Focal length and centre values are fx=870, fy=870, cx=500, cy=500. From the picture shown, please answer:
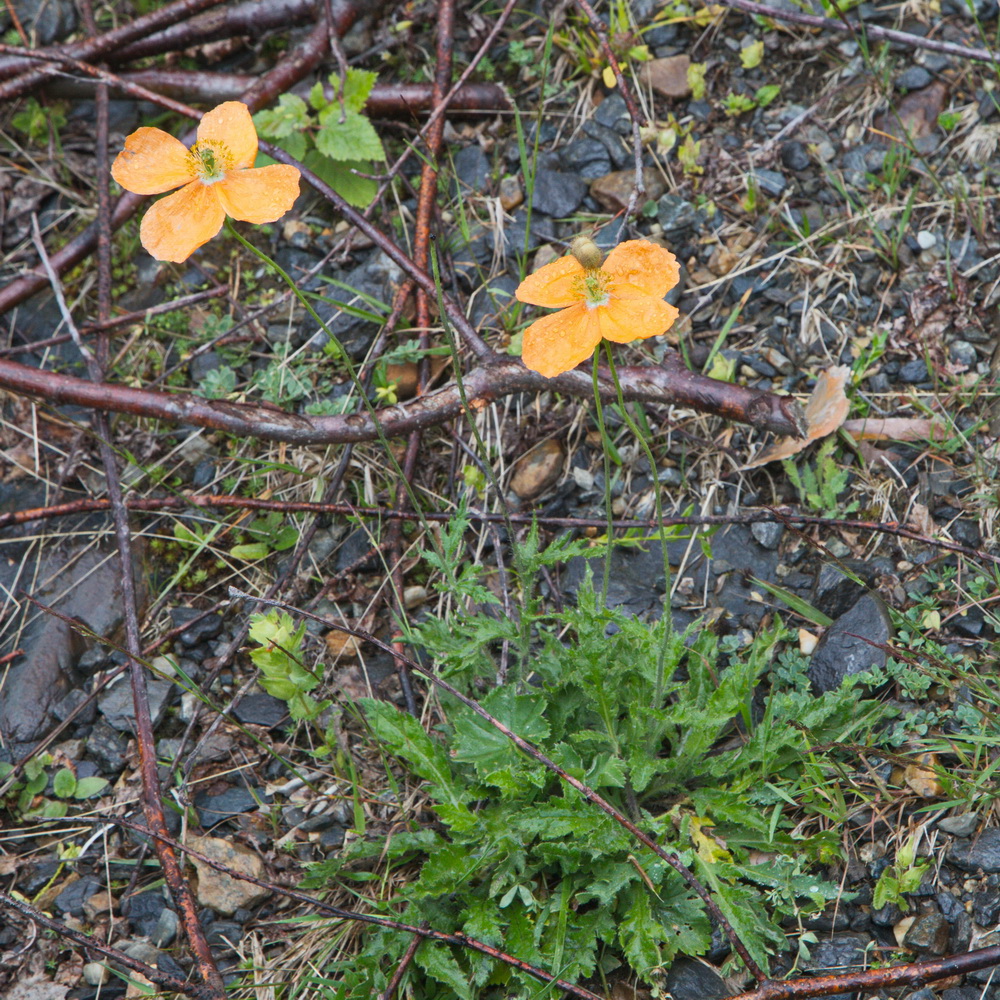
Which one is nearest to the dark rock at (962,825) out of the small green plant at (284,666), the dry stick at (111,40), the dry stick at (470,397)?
the dry stick at (470,397)

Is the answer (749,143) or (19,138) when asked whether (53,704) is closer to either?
(19,138)

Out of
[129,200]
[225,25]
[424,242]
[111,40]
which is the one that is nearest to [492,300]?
[424,242]

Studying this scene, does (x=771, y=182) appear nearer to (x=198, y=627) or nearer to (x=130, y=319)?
(x=130, y=319)

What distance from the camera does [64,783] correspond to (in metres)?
2.74

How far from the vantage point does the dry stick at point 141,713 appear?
2238 millimetres

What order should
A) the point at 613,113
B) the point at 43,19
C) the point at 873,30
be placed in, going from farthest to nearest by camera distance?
the point at 43,19 → the point at 613,113 → the point at 873,30

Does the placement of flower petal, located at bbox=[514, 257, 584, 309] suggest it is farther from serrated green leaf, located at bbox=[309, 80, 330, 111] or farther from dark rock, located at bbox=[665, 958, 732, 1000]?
serrated green leaf, located at bbox=[309, 80, 330, 111]

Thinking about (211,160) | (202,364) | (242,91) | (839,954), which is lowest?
(839,954)

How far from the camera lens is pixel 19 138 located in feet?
12.3

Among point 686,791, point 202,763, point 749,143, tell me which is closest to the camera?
point 686,791

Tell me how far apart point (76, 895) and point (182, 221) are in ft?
6.43

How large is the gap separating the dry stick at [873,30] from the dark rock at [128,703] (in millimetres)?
3237

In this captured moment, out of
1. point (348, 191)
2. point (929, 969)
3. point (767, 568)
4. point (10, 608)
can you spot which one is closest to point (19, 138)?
point (348, 191)

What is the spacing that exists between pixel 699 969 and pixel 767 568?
3.92 feet
